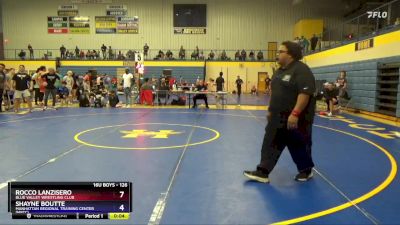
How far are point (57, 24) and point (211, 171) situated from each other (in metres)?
36.1

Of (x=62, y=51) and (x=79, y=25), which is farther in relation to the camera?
(x=79, y=25)

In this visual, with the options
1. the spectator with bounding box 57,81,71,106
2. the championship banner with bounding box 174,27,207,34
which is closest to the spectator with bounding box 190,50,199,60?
the championship banner with bounding box 174,27,207,34

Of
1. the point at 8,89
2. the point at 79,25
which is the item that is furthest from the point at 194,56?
the point at 8,89

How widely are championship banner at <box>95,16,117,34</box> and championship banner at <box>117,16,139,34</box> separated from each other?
21.1 inches

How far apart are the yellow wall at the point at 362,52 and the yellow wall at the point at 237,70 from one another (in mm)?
11600

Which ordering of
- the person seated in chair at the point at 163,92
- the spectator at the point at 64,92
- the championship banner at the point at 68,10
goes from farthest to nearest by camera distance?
the championship banner at the point at 68,10
the person seated in chair at the point at 163,92
the spectator at the point at 64,92

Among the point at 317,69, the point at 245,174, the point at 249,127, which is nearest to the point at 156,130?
the point at 249,127

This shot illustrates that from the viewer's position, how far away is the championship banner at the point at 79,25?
35688 mm

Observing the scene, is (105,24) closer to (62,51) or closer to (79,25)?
(79,25)

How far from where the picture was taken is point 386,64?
12867 millimetres

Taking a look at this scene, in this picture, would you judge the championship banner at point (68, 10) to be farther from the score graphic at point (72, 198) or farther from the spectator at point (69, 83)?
the score graphic at point (72, 198)

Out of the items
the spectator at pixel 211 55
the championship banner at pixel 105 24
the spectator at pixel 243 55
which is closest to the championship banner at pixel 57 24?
the championship banner at pixel 105 24

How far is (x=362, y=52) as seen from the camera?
15102 mm

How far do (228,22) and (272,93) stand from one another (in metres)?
32.3
